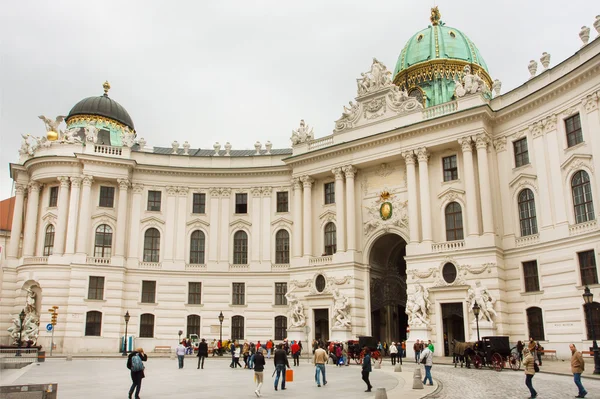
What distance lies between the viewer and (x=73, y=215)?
4962 centimetres

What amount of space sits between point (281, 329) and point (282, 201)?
1188 cm

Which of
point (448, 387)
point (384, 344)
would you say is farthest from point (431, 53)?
point (448, 387)

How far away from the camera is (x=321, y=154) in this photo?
161 ft

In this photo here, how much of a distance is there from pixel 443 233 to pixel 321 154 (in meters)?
13.0

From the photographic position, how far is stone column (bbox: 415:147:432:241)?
138 feet

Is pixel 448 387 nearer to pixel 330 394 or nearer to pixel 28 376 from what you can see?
pixel 330 394

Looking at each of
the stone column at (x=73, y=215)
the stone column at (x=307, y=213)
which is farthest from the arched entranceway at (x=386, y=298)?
the stone column at (x=73, y=215)

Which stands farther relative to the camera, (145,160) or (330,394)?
(145,160)

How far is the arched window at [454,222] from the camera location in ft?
137

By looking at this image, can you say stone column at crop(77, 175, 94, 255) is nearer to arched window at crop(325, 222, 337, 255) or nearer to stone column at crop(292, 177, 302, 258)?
stone column at crop(292, 177, 302, 258)

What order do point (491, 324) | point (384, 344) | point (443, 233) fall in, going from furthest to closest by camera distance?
1. point (384, 344)
2. point (443, 233)
3. point (491, 324)

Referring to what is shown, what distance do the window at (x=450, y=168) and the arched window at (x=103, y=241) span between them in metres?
29.9

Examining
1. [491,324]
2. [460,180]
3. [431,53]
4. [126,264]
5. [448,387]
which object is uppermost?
[431,53]

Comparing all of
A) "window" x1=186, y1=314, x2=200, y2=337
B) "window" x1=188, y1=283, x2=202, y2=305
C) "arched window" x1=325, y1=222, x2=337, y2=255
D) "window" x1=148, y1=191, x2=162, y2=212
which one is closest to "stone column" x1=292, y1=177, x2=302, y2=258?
"arched window" x1=325, y1=222, x2=337, y2=255
